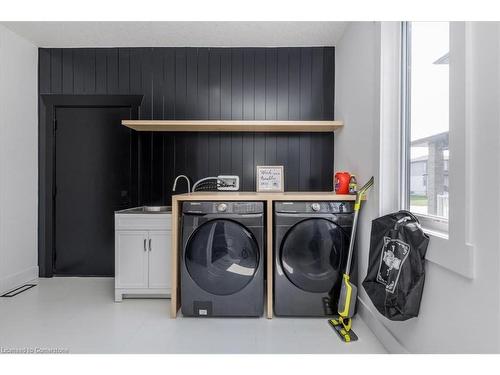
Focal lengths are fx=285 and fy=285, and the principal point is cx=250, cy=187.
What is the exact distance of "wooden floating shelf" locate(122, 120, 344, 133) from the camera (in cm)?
260

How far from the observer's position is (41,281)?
2.93 m

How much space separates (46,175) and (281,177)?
2527 millimetres

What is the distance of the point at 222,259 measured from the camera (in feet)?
6.77

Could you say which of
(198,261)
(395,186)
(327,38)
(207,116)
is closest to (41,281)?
(198,261)

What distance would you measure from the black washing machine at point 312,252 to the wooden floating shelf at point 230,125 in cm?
87

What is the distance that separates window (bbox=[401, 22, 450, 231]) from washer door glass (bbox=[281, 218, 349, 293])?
0.54 meters

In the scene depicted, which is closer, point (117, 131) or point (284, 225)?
point (284, 225)

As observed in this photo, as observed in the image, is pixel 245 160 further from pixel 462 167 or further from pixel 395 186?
pixel 462 167

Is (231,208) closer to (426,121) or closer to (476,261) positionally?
(426,121)

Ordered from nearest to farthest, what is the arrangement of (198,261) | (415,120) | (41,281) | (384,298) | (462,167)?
(462,167), (384,298), (415,120), (198,261), (41,281)

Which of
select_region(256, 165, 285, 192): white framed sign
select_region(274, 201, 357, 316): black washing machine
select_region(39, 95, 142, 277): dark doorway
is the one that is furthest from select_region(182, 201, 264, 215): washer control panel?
select_region(39, 95, 142, 277): dark doorway

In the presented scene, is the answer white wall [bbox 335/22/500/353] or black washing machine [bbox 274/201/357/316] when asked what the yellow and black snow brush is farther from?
white wall [bbox 335/22/500/353]

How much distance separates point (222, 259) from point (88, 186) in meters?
1.92

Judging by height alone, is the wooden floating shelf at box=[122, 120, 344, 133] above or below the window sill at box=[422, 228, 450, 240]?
above
